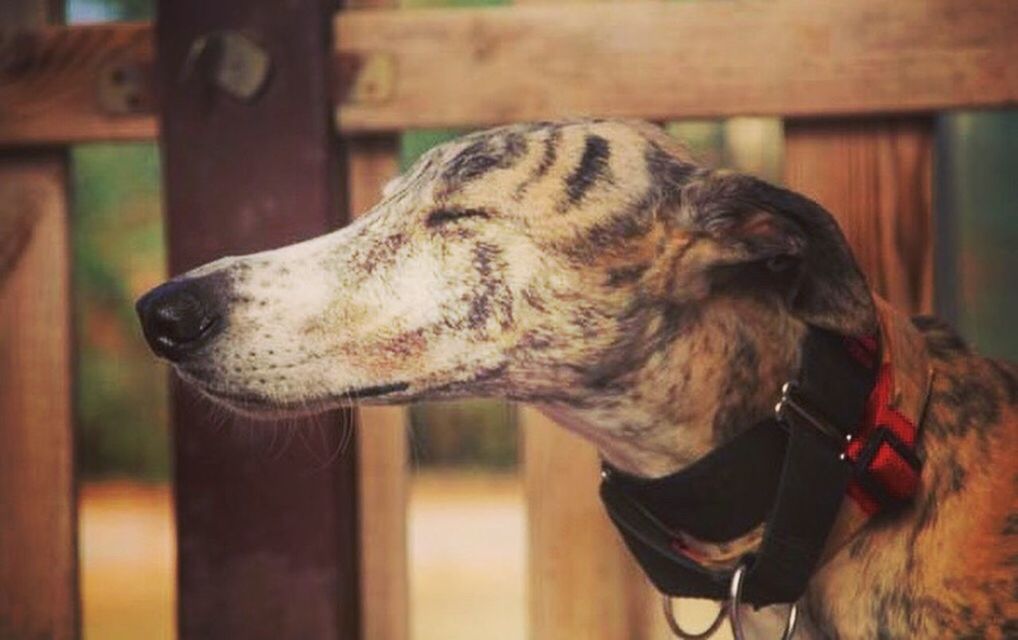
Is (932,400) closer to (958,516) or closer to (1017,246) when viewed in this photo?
(958,516)

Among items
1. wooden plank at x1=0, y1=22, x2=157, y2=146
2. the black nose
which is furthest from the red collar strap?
wooden plank at x1=0, y1=22, x2=157, y2=146

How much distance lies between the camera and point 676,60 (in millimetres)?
2826

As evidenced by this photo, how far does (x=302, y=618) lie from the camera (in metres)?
3.02

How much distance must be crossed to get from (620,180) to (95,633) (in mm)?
3153

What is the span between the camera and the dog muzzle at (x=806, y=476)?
2.09 m

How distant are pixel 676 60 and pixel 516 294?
84cm

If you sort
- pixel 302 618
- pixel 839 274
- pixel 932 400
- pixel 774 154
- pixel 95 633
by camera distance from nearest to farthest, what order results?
pixel 839 274 → pixel 932 400 → pixel 302 618 → pixel 95 633 → pixel 774 154

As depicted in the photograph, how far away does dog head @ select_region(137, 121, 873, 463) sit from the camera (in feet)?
6.91

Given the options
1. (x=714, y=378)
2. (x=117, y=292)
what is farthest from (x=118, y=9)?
(x=714, y=378)

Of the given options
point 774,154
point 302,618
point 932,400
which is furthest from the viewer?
point 774,154

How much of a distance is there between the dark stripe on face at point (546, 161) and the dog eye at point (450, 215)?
50 mm

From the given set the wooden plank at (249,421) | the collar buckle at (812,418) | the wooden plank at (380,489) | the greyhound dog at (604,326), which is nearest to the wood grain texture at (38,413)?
the wooden plank at (249,421)

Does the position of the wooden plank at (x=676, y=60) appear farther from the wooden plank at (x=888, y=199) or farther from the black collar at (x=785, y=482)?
the black collar at (x=785, y=482)

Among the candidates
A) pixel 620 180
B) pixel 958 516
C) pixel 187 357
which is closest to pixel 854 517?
pixel 958 516
